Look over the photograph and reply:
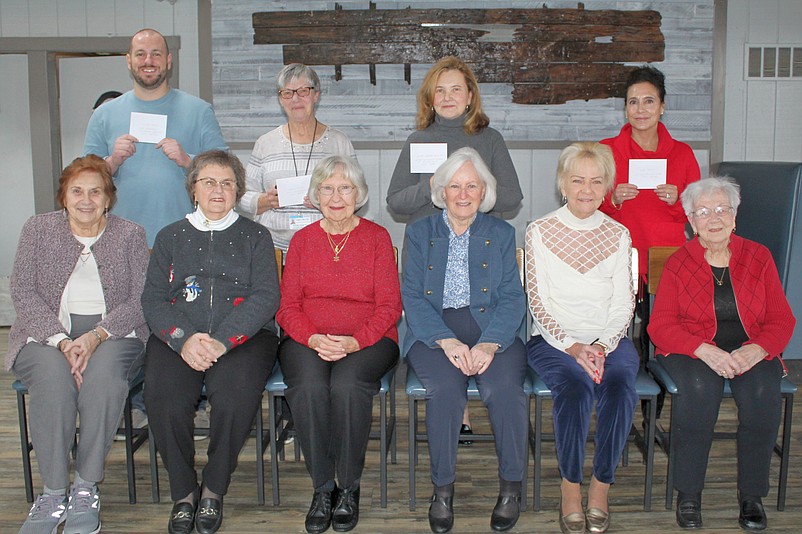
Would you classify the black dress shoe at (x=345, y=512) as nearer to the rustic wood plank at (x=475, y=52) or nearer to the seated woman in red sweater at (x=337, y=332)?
the seated woman in red sweater at (x=337, y=332)

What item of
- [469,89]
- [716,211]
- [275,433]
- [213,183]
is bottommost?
[275,433]

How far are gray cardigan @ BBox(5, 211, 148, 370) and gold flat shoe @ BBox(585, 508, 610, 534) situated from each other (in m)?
1.76

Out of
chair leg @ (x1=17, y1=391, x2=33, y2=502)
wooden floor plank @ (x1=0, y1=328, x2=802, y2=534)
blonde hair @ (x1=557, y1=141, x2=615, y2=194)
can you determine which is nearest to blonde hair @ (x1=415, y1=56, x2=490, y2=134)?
blonde hair @ (x1=557, y1=141, x2=615, y2=194)

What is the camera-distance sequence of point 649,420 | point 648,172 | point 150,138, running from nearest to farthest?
point 649,420
point 150,138
point 648,172

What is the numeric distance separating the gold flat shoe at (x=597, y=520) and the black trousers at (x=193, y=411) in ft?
4.01

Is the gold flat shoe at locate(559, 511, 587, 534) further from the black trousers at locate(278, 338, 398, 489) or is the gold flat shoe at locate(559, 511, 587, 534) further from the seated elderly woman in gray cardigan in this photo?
the seated elderly woman in gray cardigan

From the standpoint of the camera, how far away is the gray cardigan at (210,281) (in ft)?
8.53

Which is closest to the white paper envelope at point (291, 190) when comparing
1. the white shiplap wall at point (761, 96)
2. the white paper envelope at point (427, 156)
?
the white paper envelope at point (427, 156)

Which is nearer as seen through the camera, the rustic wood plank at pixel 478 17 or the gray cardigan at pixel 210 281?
the gray cardigan at pixel 210 281

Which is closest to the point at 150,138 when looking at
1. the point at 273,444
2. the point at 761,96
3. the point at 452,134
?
the point at 452,134

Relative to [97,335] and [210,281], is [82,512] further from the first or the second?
[210,281]

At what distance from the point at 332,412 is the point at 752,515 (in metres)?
1.50

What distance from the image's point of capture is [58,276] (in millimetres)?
2645

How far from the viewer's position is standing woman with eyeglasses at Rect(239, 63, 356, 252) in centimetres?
310
